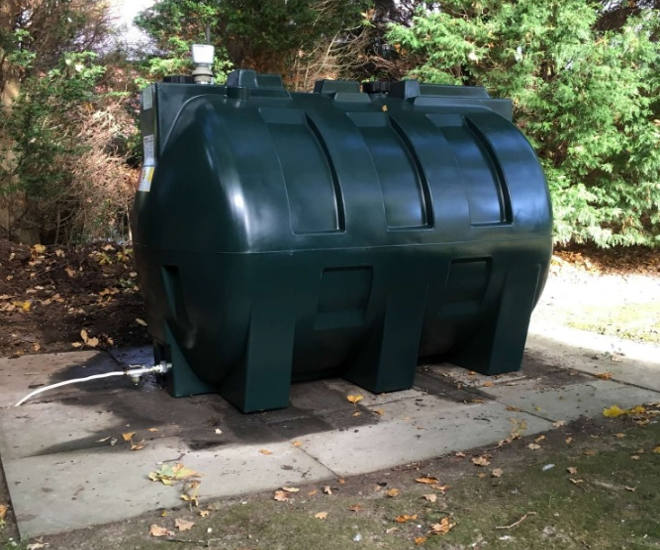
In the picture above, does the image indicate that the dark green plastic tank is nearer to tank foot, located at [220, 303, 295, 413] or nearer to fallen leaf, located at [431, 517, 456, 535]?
tank foot, located at [220, 303, 295, 413]

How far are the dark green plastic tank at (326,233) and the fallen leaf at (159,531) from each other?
3.95 feet

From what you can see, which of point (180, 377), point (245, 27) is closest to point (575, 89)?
point (245, 27)

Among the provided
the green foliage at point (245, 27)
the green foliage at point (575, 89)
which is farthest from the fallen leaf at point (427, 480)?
the green foliage at point (245, 27)

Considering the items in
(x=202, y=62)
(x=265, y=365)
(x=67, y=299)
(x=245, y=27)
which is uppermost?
(x=245, y=27)

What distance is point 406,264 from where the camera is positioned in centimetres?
406

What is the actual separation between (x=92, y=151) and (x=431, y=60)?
489cm

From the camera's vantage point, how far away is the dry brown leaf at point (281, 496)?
295 centimetres

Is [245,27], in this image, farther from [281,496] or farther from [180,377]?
[281,496]

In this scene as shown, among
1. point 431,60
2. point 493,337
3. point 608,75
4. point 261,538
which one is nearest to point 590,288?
point 608,75

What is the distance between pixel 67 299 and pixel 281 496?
401cm

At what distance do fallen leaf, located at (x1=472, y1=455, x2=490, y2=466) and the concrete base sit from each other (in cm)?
15

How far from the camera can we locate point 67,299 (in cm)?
632

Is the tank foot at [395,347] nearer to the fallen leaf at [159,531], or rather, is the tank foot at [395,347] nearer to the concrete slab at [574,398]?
the concrete slab at [574,398]

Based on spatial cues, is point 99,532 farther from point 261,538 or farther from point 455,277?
point 455,277
